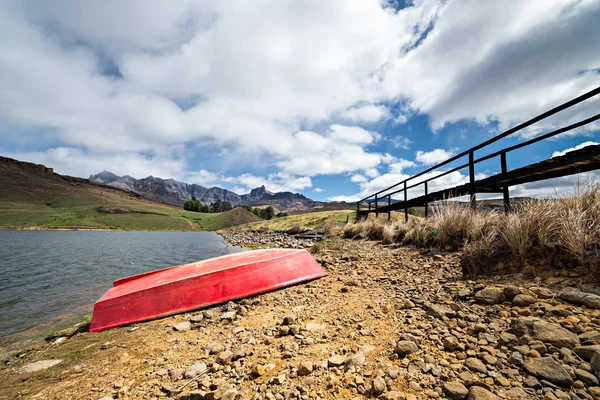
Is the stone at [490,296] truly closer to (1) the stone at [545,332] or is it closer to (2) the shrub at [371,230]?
(1) the stone at [545,332]

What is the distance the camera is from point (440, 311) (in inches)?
106

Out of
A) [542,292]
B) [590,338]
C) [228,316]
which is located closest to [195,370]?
[228,316]

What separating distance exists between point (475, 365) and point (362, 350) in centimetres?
91

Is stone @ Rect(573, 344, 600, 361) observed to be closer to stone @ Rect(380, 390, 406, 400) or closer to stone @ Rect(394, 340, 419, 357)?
stone @ Rect(394, 340, 419, 357)

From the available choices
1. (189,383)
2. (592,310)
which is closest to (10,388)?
(189,383)

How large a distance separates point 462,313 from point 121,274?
11662mm

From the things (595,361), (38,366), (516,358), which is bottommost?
(38,366)

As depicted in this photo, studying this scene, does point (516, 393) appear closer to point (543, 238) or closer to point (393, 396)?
point (393, 396)

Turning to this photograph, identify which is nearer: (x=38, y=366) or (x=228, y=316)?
(x=38, y=366)

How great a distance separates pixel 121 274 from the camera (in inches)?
388

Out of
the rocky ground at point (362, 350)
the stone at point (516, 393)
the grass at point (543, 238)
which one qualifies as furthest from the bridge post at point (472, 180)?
the stone at point (516, 393)

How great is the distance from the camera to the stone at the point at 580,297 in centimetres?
219

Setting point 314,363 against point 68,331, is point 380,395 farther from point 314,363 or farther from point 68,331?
point 68,331

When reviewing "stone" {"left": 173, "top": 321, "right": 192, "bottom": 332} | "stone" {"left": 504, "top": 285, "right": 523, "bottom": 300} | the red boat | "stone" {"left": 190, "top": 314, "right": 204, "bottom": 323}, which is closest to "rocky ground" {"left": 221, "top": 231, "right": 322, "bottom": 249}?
→ the red boat
